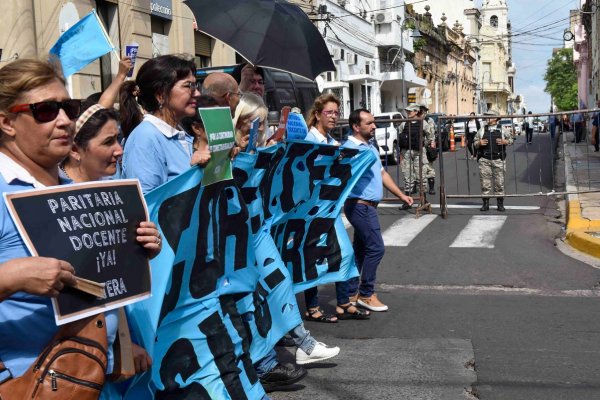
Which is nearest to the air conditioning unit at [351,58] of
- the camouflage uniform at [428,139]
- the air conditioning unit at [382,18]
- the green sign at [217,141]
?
the air conditioning unit at [382,18]

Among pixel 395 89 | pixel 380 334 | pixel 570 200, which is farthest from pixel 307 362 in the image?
pixel 395 89

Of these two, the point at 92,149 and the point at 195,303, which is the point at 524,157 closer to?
the point at 195,303

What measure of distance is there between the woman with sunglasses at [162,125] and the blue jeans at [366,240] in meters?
2.97

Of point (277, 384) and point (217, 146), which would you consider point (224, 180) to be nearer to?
point (217, 146)

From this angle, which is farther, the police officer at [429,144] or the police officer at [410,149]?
the police officer at [429,144]

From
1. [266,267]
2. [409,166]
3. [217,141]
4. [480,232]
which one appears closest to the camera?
[217,141]

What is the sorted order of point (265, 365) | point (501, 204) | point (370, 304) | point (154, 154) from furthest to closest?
point (501, 204) → point (370, 304) → point (265, 365) → point (154, 154)

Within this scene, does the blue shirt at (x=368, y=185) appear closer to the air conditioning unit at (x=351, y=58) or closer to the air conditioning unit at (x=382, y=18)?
the air conditioning unit at (x=351, y=58)

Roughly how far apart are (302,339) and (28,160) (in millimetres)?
3227

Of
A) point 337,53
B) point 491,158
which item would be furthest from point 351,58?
point 491,158

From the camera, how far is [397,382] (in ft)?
17.7

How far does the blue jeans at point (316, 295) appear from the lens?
711 cm

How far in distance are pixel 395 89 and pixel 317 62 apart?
48757 mm

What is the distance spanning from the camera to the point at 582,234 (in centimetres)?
1058
